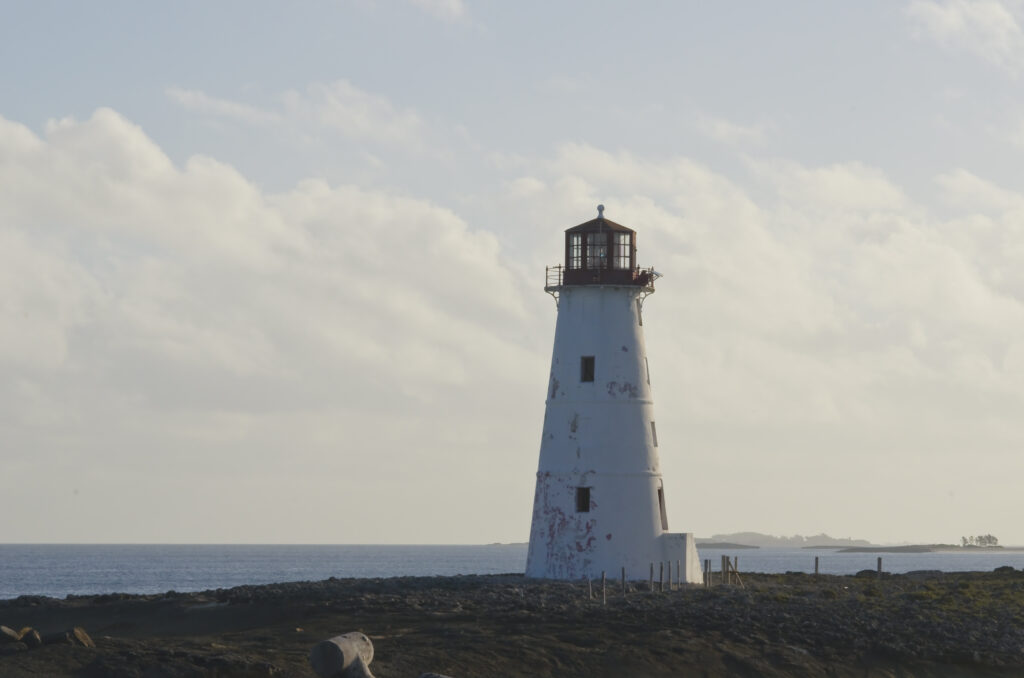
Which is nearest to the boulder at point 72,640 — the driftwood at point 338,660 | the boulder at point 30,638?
the boulder at point 30,638

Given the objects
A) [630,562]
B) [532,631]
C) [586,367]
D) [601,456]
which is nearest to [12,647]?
[532,631]

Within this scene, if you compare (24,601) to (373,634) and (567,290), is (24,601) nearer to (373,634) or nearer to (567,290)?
(373,634)

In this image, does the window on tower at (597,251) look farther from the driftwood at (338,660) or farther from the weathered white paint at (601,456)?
the driftwood at (338,660)

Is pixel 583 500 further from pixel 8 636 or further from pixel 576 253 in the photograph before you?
pixel 8 636

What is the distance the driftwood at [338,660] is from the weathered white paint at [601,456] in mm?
16205

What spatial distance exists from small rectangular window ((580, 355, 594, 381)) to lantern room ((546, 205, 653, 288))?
245 cm

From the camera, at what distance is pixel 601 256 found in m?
46.9

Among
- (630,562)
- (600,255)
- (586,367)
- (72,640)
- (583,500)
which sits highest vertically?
(600,255)

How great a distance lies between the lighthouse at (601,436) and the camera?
45125 millimetres

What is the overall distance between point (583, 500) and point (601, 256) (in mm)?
8022

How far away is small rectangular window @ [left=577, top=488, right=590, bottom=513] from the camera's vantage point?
45281 millimetres

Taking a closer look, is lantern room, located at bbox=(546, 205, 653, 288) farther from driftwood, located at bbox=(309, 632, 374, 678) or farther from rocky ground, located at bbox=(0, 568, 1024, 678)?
driftwood, located at bbox=(309, 632, 374, 678)

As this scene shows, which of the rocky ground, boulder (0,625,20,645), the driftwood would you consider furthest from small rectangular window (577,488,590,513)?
boulder (0,625,20,645)

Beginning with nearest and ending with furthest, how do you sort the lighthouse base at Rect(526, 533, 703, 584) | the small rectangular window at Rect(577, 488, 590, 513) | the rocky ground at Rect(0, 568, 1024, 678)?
the rocky ground at Rect(0, 568, 1024, 678) → the lighthouse base at Rect(526, 533, 703, 584) → the small rectangular window at Rect(577, 488, 590, 513)
